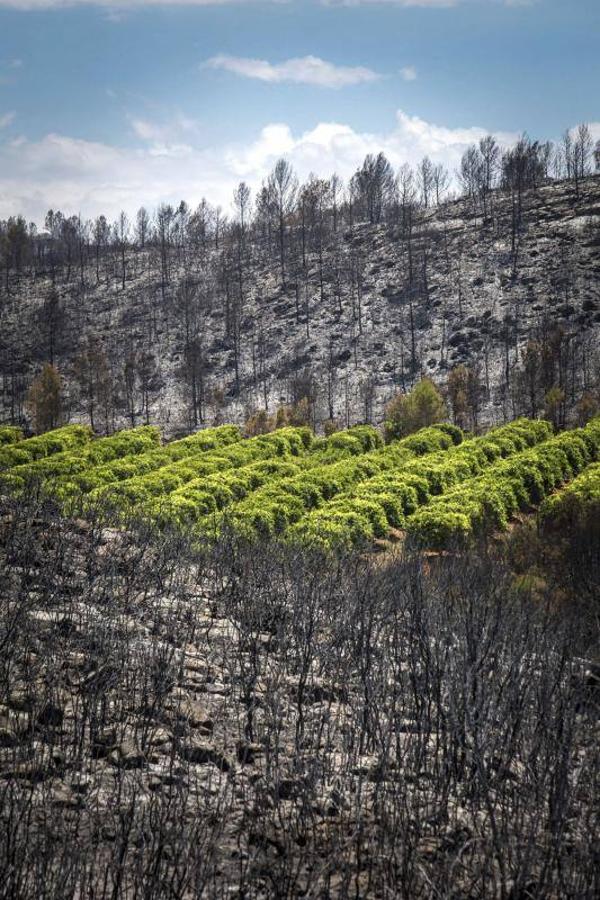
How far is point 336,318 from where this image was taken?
2788 inches

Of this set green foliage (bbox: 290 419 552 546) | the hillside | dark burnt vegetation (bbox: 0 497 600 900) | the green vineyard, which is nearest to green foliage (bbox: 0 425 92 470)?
the green vineyard

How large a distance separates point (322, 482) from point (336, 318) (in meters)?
47.9

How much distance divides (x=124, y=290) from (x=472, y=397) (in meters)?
51.2

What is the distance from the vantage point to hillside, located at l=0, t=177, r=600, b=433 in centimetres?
5866

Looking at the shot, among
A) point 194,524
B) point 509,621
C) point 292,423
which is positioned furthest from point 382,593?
point 292,423

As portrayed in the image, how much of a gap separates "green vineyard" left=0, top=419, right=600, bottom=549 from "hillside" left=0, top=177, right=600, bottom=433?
1771 centimetres

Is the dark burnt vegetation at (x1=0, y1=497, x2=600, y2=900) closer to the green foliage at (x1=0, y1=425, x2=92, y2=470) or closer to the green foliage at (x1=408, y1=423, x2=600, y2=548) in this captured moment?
the green foliage at (x1=408, y1=423, x2=600, y2=548)

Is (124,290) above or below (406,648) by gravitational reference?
above

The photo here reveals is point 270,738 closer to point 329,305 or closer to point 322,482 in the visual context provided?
point 322,482

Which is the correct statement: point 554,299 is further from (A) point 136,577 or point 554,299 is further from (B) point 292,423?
(A) point 136,577

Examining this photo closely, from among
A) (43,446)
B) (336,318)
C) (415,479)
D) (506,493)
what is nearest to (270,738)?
(415,479)

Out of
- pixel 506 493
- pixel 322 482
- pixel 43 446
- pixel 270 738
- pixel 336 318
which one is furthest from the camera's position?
pixel 336 318

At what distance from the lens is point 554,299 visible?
65.3m

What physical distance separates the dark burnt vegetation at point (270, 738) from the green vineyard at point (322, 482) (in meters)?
4.99
